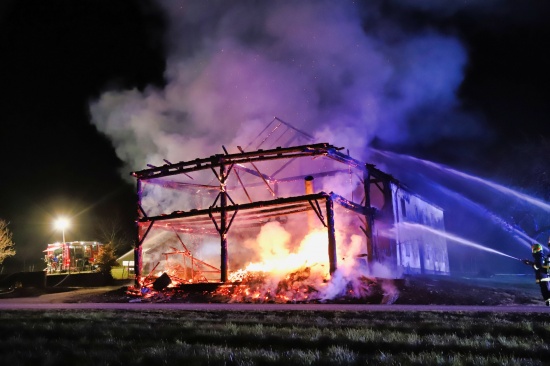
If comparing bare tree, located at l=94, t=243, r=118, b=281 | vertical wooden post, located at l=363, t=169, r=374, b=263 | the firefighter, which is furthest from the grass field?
bare tree, located at l=94, t=243, r=118, b=281

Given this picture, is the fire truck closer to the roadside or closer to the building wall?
the roadside

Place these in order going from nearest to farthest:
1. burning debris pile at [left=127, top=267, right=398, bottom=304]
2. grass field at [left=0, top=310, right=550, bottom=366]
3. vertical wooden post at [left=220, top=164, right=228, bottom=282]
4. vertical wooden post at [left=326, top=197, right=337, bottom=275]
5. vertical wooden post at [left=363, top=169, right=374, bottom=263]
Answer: grass field at [left=0, top=310, right=550, bottom=366]
burning debris pile at [left=127, top=267, right=398, bottom=304]
vertical wooden post at [left=326, top=197, right=337, bottom=275]
vertical wooden post at [left=220, top=164, right=228, bottom=282]
vertical wooden post at [left=363, top=169, right=374, bottom=263]

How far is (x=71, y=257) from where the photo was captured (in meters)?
40.9

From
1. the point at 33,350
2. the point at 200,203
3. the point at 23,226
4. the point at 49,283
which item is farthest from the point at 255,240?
the point at 23,226

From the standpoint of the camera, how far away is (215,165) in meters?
23.1

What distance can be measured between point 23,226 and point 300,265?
48491 millimetres

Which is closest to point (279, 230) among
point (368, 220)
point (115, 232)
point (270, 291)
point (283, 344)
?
point (368, 220)

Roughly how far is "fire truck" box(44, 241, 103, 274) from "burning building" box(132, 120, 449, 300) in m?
10.8

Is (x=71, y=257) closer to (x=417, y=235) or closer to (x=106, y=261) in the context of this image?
(x=106, y=261)

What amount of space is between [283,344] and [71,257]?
40138mm

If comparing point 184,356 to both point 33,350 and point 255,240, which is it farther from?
point 255,240

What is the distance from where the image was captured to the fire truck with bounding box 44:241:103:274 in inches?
1576

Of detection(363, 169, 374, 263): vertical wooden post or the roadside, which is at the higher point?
detection(363, 169, 374, 263): vertical wooden post

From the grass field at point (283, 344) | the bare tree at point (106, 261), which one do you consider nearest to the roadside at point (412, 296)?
the grass field at point (283, 344)
